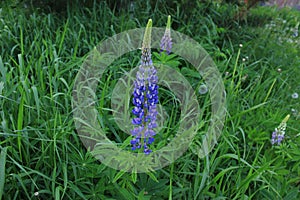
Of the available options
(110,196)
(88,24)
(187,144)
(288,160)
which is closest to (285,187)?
(288,160)

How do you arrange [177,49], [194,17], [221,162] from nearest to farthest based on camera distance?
[221,162] < [177,49] < [194,17]

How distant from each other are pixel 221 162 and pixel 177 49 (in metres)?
1.20

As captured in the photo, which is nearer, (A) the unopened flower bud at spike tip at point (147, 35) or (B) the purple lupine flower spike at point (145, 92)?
(A) the unopened flower bud at spike tip at point (147, 35)

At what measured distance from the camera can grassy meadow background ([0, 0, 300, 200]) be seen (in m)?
1.60

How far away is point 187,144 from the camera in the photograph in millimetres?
1799

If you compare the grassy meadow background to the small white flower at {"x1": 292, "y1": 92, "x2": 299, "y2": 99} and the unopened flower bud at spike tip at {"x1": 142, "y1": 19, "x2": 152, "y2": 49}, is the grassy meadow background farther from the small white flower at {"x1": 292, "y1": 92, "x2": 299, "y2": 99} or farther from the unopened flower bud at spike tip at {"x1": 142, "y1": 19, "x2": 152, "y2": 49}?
the unopened flower bud at spike tip at {"x1": 142, "y1": 19, "x2": 152, "y2": 49}

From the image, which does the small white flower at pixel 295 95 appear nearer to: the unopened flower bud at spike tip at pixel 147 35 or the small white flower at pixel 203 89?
the small white flower at pixel 203 89

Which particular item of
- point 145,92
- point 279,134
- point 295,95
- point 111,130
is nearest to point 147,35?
point 145,92

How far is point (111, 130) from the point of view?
1.90 m

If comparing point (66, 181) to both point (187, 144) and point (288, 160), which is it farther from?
point (288, 160)

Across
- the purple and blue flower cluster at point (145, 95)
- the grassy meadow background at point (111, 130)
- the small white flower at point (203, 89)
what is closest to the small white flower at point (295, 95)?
the grassy meadow background at point (111, 130)

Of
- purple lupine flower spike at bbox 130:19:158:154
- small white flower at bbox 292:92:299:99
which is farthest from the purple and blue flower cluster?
small white flower at bbox 292:92:299:99

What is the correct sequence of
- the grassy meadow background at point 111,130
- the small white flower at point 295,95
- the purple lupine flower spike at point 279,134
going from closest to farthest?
the grassy meadow background at point 111,130 < the purple lupine flower spike at point 279,134 < the small white flower at point 295,95

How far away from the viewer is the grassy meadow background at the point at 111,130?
5.25 ft
